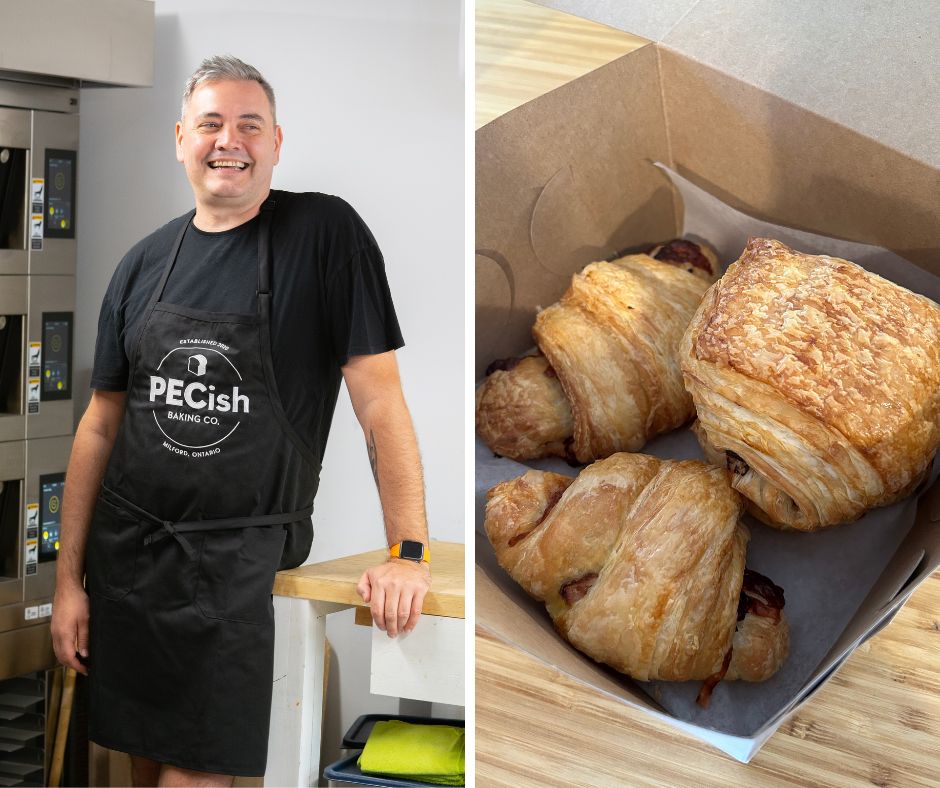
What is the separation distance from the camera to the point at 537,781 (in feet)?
1.86

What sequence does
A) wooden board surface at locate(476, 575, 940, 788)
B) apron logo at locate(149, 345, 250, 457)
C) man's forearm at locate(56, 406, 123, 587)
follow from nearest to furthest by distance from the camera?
wooden board surface at locate(476, 575, 940, 788) < apron logo at locate(149, 345, 250, 457) < man's forearm at locate(56, 406, 123, 587)

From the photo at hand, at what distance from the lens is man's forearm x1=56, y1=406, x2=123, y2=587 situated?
1.37m

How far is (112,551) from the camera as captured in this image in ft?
4.28

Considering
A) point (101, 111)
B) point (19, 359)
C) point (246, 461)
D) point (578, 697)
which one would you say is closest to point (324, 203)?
point (246, 461)

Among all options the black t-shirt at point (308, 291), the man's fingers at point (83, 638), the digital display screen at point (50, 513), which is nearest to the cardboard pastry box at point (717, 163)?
the black t-shirt at point (308, 291)

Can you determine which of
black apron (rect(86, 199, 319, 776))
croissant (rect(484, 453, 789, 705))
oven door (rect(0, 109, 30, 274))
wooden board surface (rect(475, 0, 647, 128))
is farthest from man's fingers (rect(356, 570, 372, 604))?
oven door (rect(0, 109, 30, 274))

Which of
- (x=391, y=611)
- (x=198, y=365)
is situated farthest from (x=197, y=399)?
(x=391, y=611)

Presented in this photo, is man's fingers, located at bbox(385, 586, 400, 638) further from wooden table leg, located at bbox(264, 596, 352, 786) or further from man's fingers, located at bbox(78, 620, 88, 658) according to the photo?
man's fingers, located at bbox(78, 620, 88, 658)

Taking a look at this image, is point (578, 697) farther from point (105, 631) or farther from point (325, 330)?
point (105, 631)

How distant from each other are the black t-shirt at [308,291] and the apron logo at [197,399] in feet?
0.22

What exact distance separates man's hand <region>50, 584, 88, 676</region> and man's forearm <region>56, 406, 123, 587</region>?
→ 0.06ft

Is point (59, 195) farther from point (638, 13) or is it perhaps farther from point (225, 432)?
point (638, 13)

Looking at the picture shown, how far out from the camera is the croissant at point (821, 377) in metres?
0.51

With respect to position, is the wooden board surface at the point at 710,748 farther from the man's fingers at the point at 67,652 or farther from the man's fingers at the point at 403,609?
the man's fingers at the point at 67,652
